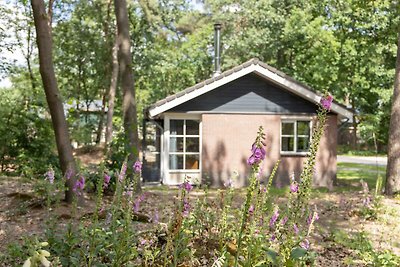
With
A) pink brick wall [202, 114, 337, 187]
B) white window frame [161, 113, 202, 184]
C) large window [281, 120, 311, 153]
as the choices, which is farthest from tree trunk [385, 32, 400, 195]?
white window frame [161, 113, 202, 184]

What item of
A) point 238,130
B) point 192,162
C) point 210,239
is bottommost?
point 210,239

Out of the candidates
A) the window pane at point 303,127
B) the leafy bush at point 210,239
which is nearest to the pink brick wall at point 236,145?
the window pane at point 303,127

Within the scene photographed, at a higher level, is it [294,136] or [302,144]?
[294,136]

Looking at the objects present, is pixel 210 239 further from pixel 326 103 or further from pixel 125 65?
pixel 125 65

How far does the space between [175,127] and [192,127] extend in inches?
26.9

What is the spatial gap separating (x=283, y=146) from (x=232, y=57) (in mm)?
18764

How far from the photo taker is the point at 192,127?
16922 millimetres

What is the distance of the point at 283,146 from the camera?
56.6ft

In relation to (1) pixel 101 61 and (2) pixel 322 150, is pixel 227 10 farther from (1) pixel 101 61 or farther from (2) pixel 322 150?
(2) pixel 322 150

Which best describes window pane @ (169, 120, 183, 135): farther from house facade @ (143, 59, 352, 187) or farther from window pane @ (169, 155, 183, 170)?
window pane @ (169, 155, 183, 170)

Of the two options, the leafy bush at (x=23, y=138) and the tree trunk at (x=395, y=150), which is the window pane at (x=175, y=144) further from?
the tree trunk at (x=395, y=150)

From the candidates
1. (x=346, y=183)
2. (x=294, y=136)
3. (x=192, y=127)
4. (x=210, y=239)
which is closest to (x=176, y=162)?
Result: (x=192, y=127)

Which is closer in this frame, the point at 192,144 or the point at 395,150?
the point at 395,150

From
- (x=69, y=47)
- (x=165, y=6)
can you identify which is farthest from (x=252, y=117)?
(x=69, y=47)
